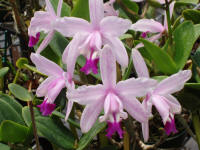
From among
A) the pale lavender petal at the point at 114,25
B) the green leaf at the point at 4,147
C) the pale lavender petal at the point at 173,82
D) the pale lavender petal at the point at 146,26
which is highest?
the pale lavender petal at the point at 114,25

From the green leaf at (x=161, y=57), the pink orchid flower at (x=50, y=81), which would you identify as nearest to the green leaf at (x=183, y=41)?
the green leaf at (x=161, y=57)

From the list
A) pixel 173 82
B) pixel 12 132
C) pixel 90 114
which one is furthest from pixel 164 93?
pixel 12 132

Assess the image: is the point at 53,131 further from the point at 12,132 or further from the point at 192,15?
the point at 192,15

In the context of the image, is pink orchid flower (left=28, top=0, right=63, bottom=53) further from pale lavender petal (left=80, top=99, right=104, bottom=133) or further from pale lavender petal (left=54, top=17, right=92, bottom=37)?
pale lavender petal (left=80, top=99, right=104, bottom=133)

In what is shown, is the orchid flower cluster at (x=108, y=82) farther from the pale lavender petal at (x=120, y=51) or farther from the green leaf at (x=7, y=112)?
the green leaf at (x=7, y=112)

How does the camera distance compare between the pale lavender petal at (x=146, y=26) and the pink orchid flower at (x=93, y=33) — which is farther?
the pale lavender petal at (x=146, y=26)

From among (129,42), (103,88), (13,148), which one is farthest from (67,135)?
(129,42)

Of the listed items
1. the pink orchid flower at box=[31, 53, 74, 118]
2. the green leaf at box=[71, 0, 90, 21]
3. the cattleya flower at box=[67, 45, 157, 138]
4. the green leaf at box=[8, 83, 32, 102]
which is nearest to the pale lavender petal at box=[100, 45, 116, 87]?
the cattleya flower at box=[67, 45, 157, 138]
